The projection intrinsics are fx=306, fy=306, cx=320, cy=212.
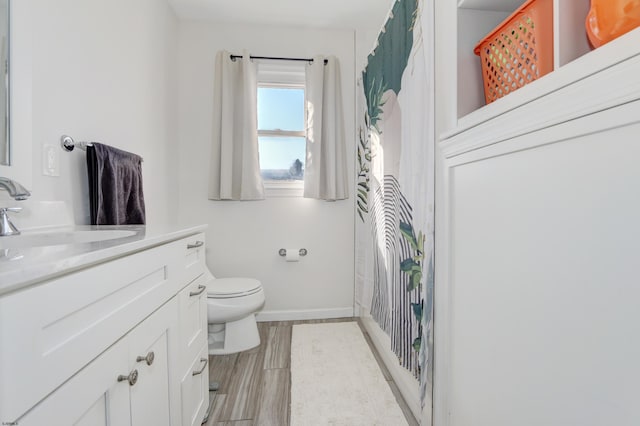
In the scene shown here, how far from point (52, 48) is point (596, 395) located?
1788 millimetres

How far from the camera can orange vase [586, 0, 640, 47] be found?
21.3 inches

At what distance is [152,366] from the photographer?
82cm

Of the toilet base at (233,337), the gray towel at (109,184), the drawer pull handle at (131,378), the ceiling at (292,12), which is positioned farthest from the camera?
the ceiling at (292,12)

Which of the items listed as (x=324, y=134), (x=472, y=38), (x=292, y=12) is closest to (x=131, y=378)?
(x=472, y=38)

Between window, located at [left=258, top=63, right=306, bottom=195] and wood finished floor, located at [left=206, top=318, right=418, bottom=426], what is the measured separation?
1205 mm

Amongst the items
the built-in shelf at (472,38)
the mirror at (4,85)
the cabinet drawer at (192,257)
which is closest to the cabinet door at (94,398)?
the cabinet drawer at (192,257)

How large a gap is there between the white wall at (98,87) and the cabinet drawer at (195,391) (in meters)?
0.79

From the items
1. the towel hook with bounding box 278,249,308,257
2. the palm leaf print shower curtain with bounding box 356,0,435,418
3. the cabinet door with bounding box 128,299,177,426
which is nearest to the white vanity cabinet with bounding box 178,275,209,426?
the cabinet door with bounding box 128,299,177,426

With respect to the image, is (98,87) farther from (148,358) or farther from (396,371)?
(396,371)

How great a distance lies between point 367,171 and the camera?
2205mm

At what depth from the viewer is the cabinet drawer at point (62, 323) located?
0.39 metres

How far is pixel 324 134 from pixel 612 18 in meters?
1.98

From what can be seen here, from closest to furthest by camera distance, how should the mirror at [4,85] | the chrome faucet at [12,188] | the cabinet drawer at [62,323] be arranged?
the cabinet drawer at [62,323]
the chrome faucet at [12,188]
the mirror at [4,85]

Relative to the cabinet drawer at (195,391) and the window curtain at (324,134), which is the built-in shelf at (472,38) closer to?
the cabinet drawer at (195,391)
